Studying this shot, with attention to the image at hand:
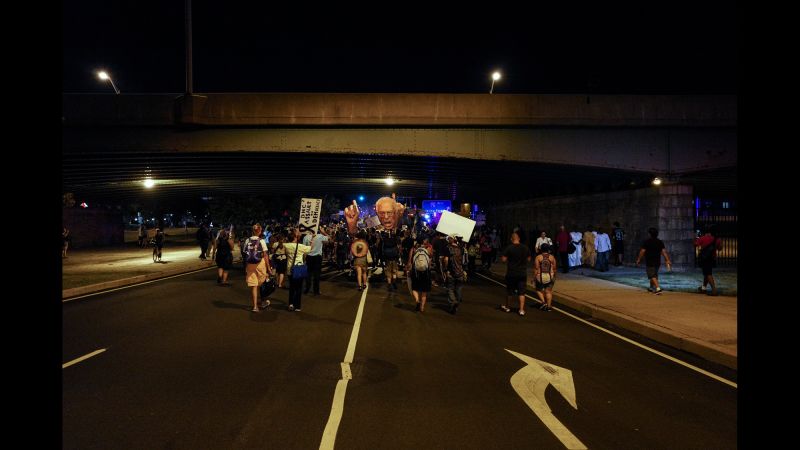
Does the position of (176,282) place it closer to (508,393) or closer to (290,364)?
(290,364)

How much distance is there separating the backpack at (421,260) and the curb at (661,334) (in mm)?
3871

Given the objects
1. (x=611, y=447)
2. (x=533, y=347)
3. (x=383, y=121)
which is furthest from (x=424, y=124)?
(x=611, y=447)

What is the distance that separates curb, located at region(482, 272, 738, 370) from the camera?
7230 mm

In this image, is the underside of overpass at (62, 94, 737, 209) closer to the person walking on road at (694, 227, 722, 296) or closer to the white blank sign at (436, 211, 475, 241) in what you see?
the white blank sign at (436, 211, 475, 241)

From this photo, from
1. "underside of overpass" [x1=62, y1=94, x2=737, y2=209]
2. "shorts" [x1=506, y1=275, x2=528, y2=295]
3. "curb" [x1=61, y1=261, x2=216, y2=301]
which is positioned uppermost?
"underside of overpass" [x1=62, y1=94, x2=737, y2=209]

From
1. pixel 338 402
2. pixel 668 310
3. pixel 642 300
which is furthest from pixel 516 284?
pixel 338 402

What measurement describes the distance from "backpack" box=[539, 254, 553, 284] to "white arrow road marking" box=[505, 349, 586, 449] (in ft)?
13.9

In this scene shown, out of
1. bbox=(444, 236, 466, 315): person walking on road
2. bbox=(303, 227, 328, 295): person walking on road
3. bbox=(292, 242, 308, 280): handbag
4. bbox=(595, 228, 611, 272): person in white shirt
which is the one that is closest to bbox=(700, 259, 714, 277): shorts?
bbox=(595, 228, 611, 272): person in white shirt

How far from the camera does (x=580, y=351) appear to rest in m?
7.79

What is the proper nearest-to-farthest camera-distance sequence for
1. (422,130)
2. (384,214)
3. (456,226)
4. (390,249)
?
(456,226)
(390,249)
(422,130)
(384,214)

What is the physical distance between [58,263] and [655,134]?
2301 centimetres

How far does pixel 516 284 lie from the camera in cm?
1135

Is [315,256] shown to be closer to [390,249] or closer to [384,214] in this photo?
[390,249]

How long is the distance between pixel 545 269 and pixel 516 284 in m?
0.77
